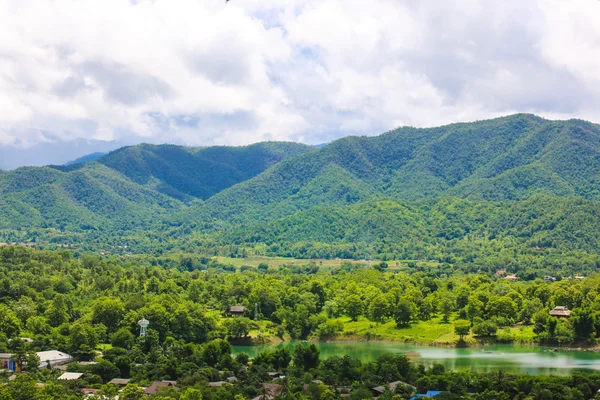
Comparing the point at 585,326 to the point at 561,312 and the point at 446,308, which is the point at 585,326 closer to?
the point at 561,312

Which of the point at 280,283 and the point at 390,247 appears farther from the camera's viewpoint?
the point at 390,247

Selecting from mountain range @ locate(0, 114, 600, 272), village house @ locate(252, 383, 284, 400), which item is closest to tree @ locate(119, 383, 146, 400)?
village house @ locate(252, 383, 284, 400)

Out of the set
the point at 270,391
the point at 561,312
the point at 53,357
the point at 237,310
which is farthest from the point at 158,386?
the point at 561,312

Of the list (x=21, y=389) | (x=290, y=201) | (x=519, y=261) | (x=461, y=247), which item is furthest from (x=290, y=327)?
(x=290, y=201)

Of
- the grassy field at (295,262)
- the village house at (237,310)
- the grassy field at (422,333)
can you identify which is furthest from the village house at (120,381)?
the grassy field at (295,262)

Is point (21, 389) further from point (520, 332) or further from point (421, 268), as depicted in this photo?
point (421, 268)

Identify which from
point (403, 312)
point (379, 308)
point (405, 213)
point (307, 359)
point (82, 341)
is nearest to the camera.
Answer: point (307, 359)

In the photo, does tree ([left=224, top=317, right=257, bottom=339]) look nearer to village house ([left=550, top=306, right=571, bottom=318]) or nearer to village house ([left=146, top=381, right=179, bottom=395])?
village house ([left=146, top=381, right=179, bottom=395])

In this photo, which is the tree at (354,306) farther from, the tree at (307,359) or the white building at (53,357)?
the white building at (53,357)
